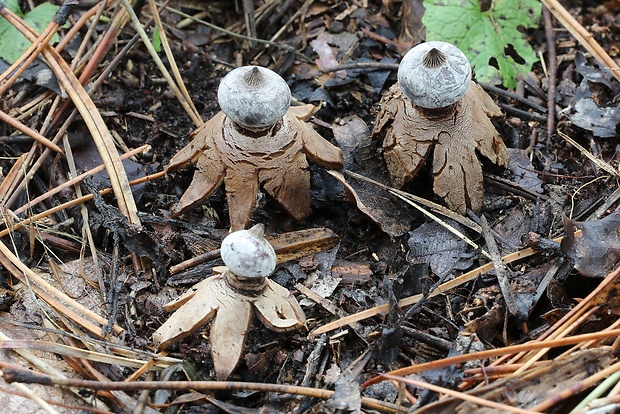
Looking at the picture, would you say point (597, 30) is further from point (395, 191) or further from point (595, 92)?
point (395, 191)

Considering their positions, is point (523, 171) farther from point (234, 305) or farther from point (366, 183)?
point (234, 305)

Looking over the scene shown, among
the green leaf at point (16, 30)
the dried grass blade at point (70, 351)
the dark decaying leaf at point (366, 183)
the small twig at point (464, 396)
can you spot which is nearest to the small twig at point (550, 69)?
the dark decaying leaf at point (366, 183)

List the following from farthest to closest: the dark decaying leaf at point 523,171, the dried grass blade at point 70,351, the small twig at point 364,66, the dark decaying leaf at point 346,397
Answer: the small twig at point 364,66
the dark decaying leaf at point 523,171
the dried grass blade at point 70,351
the dark decaying leaf at point 346,397

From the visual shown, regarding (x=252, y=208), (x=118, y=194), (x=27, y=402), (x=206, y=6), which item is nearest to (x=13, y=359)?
(x=27, y=402)

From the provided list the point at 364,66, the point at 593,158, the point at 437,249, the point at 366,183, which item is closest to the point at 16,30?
the point at 364,66

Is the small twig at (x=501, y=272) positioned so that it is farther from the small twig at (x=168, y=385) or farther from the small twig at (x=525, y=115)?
the small twig at (x=525, y=115)

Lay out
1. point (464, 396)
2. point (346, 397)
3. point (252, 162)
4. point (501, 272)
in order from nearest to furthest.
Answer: point (464, 396) < point (346, 397) < point (501, 272) < point (252, 162)
